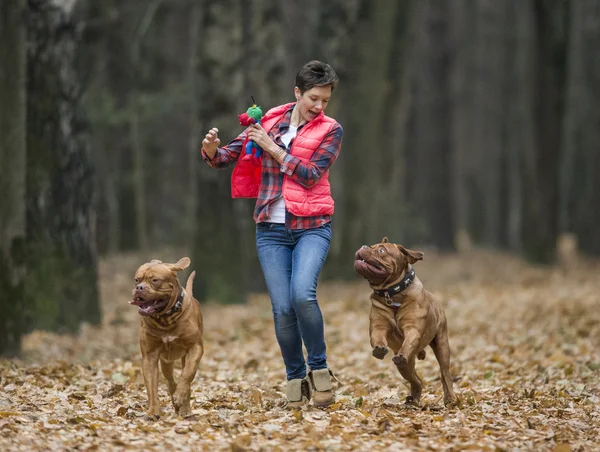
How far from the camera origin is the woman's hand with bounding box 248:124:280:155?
22.3 ft

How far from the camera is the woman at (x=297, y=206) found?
6.84 meters

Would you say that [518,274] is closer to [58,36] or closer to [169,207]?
[58,36]

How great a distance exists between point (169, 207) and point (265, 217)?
26265 mm

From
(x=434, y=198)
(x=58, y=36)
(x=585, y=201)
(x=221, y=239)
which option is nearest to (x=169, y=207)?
(x=434, y=198)

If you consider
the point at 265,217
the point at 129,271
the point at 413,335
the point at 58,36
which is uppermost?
the point at 58,36

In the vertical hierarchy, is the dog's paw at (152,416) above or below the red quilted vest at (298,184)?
below

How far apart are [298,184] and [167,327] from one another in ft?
4.61

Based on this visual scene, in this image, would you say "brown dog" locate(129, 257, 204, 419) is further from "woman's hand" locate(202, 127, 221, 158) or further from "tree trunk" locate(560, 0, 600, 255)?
"tree trunk" locate(560, 0, 600, 255)

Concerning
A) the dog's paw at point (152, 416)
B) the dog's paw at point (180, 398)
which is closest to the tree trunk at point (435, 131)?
the dog's paw at point (180, 398)

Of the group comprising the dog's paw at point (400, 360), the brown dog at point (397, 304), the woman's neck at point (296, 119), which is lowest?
the dog's paw at point (400, 360)

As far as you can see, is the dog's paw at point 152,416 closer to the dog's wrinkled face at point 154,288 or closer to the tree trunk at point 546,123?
the dog's wrinkled face at point 154,288

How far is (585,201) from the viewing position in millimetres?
23547

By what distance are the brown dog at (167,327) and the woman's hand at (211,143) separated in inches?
32.4

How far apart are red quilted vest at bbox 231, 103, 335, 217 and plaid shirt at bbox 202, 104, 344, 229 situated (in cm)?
5
